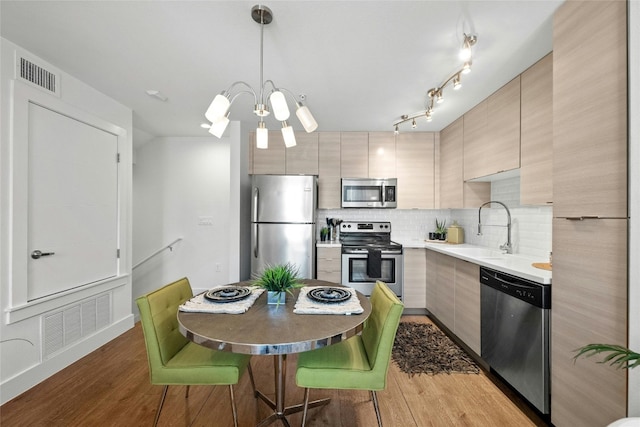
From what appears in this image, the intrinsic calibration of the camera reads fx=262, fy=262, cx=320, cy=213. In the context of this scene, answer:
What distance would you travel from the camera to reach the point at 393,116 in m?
3.06

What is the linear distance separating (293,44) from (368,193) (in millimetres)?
2146

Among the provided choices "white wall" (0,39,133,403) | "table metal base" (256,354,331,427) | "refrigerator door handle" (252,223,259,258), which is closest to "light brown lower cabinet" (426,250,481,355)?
"table metal base" (256,354,331,427)

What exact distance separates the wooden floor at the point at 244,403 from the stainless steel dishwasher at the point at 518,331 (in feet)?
0.59

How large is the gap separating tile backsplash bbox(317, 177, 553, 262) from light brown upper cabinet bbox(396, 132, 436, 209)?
0.31m

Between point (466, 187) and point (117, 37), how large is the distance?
338 cm

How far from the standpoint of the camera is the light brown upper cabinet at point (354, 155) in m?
3.61

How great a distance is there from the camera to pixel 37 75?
6.58 ft

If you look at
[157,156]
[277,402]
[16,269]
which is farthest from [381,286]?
[157,156]

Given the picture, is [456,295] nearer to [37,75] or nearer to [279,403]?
[279,403]

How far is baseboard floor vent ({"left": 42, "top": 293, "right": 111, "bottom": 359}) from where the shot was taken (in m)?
2.08

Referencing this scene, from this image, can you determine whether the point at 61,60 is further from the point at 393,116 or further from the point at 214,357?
the point at 393,116

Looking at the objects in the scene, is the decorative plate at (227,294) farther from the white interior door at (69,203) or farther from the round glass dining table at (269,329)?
the white interior door at (69,203)

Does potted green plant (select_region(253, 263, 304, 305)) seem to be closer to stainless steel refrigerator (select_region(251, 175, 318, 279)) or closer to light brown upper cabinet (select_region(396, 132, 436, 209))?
stainless steel refrigerator (select_region(251, 175, 318, 279))

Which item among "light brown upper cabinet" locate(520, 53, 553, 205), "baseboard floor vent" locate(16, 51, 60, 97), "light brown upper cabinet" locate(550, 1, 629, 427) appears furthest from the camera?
"baseboard floor vent" locate(16, 51, 60, 97)
